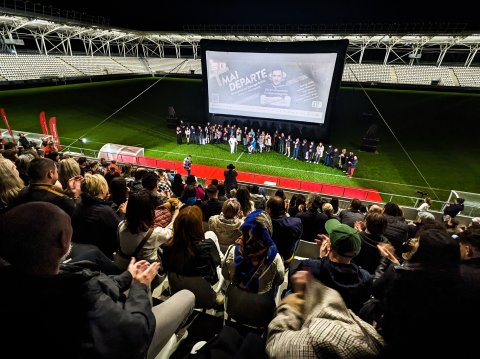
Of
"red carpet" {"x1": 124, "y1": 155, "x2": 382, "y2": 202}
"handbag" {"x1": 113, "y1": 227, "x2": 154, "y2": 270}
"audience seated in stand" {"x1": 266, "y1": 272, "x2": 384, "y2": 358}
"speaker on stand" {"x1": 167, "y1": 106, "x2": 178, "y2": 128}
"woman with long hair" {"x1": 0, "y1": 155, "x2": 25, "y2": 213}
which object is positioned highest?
"audience seated in stand" {"x1": 266, "y1": 272, "x2": 384, "y2": 358}

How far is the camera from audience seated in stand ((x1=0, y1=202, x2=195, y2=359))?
1.15 m

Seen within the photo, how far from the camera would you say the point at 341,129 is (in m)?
21.2

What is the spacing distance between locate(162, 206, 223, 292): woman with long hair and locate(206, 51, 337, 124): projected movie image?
1457 centimetres

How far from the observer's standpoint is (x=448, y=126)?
21.7 metres

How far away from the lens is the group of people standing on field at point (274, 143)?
1423cm

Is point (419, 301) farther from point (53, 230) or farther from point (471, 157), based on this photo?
point (471, 157)

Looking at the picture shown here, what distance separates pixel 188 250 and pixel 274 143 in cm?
1462

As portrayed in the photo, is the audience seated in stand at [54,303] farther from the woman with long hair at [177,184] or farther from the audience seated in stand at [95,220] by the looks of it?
the woman with long hair at [177,184]

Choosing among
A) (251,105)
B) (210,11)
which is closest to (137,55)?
(210,11)

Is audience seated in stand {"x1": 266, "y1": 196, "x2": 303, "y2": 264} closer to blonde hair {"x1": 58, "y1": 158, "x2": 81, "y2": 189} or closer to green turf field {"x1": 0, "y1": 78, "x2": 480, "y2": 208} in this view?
blonde hair {"x1": 58, "y1": 158, "x2": 81, "y2": 189}

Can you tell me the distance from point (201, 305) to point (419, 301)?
2.22 m

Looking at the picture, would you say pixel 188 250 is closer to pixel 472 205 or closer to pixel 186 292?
pixel 186 292

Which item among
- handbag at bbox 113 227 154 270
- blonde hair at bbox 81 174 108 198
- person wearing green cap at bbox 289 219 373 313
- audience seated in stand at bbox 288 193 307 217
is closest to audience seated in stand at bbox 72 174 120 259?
blonde hair at bbox 81 174 108 198

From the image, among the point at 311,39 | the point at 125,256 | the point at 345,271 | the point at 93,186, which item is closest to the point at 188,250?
the point at 125,256
